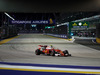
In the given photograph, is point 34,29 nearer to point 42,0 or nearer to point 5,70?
point 42,0

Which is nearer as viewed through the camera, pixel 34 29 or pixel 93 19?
pixel 93 19

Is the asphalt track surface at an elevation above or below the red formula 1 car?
below

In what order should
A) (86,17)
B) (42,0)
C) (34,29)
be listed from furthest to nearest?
1. (34,29)
2. (86,17)
3. (42,0)

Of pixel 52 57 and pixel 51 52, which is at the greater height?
pixel 51 52

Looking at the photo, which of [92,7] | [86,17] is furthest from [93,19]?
Answer: [92,7]

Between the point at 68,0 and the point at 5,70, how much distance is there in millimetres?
13484

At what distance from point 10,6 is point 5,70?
1355 centimetres

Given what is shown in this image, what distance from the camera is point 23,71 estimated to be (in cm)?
620

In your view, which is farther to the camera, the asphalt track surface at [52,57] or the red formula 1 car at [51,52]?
the red formula 1 car at [51,52]

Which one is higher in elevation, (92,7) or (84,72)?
(92,7)

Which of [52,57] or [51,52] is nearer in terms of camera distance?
[52,57]

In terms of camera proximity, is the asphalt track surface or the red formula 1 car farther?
the red formula 1 car

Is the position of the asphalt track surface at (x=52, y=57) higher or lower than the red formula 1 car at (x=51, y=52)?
lower

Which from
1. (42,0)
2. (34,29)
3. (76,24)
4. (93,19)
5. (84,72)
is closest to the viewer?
(84,72)
